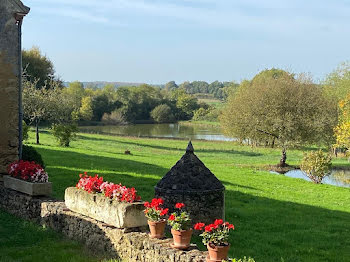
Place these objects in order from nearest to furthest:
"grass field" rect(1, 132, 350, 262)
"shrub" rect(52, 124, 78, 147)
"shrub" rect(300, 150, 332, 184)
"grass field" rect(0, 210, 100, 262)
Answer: "grass field" rect(0, 210, 100, 262) < "grass field" rect(1, 132, 350, 262) < "shrub" rect(300, 150, 332, 184) < "shrub" rect(52, 124, 78, 147)

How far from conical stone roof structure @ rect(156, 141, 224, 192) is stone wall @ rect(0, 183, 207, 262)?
2362 millimetres

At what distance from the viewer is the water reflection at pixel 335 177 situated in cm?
2764

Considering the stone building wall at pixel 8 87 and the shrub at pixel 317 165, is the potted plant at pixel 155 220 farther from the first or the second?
the shrub at pixel 317 165

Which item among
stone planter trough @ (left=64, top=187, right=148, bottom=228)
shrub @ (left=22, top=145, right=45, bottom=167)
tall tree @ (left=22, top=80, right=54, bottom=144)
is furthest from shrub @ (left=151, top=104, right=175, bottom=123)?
stone planter trough @ (left=64, top=187, right=148, bottom=228)

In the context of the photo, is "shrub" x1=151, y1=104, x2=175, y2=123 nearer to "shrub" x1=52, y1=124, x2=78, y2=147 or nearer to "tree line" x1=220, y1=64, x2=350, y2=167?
"tree line" x1=220, y1=64, x2=350, y2=167

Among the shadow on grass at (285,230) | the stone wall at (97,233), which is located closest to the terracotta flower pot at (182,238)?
the stone wall at (97,233)

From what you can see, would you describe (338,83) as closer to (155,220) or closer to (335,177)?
(335,177)

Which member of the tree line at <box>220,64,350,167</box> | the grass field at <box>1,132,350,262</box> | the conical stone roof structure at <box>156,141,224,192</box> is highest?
the tree line at <box>220,64,350,167</box>

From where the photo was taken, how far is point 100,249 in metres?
8.11

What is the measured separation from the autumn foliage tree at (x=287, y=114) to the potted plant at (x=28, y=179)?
23.3 m

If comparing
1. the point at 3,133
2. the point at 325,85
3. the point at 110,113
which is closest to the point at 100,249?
the point at 3,133

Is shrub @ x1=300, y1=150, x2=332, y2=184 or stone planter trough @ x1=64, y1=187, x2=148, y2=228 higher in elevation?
stone planter trough @ x1=64, y1=187, x2=148, y2=228

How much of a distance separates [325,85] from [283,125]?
2653cm

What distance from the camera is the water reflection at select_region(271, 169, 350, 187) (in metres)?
27.6
